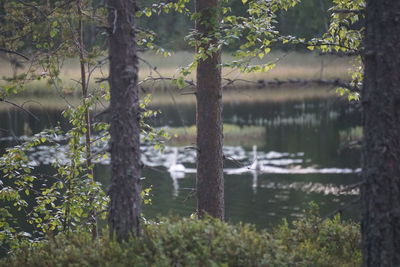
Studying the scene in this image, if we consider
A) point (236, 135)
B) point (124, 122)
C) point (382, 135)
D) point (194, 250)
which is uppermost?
point (124, 122)

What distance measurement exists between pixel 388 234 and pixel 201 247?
199 centimetres

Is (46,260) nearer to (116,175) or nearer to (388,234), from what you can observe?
(116,175)

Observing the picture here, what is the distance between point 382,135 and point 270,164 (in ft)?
109

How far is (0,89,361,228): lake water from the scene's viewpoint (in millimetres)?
28766

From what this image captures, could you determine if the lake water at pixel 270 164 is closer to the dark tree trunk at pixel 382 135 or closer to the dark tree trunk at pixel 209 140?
the dark tree trunk at pixel 209 140

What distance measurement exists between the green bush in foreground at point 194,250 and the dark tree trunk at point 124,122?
31 centimetres

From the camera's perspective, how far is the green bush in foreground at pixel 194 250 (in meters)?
6.73

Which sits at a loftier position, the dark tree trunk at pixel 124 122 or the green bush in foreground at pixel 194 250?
the dark tree trunk at pixel 124 122

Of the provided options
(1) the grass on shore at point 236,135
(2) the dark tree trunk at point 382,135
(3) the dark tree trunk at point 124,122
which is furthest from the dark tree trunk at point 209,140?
(1) the grass on shore at point 236,135

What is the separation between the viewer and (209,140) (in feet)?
33.4

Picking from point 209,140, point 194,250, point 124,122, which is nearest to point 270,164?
point 209,140

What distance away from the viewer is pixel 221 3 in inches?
405

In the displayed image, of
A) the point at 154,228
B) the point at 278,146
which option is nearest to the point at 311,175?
the point at 278,146

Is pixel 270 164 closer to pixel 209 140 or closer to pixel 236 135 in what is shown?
pixel 236 135
